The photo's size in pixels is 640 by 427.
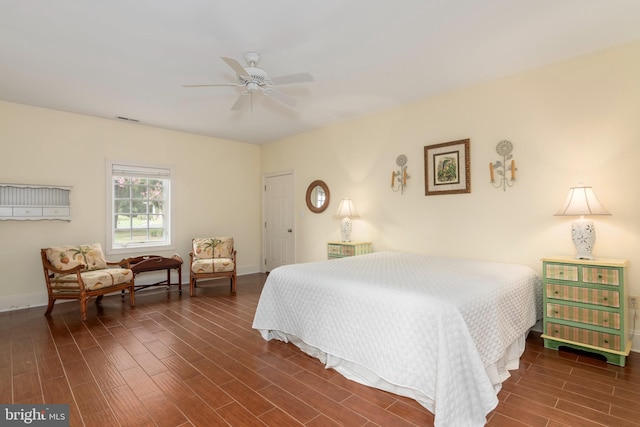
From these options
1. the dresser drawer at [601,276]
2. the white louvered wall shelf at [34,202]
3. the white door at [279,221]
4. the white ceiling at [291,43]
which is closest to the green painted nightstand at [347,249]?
the white door at [279,221]

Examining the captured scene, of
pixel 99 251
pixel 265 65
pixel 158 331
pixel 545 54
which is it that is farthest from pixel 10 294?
pixel 545 54

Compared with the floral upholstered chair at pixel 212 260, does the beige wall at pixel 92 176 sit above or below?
above

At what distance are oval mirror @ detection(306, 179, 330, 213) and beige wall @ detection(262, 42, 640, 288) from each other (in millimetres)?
444

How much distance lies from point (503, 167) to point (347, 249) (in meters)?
2.18

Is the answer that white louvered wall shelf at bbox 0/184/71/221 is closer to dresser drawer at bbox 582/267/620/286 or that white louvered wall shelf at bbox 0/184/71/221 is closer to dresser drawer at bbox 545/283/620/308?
dresser drawer at bbox 545/283/620/308

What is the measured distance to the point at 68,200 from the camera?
4441mm

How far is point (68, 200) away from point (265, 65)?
3.43m

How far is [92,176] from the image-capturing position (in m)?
4.69

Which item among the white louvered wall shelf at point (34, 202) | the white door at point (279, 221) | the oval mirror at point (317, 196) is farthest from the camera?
the white door at point (279, 221)

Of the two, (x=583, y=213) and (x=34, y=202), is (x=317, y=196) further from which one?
(x=34, y=202)

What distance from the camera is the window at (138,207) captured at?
193 inches

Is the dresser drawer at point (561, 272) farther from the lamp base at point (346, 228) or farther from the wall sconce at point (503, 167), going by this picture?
the lamp base at point (346, 228)

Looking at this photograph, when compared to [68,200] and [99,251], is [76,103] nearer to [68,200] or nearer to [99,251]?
[68,200]

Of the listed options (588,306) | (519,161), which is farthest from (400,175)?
(588,306)
